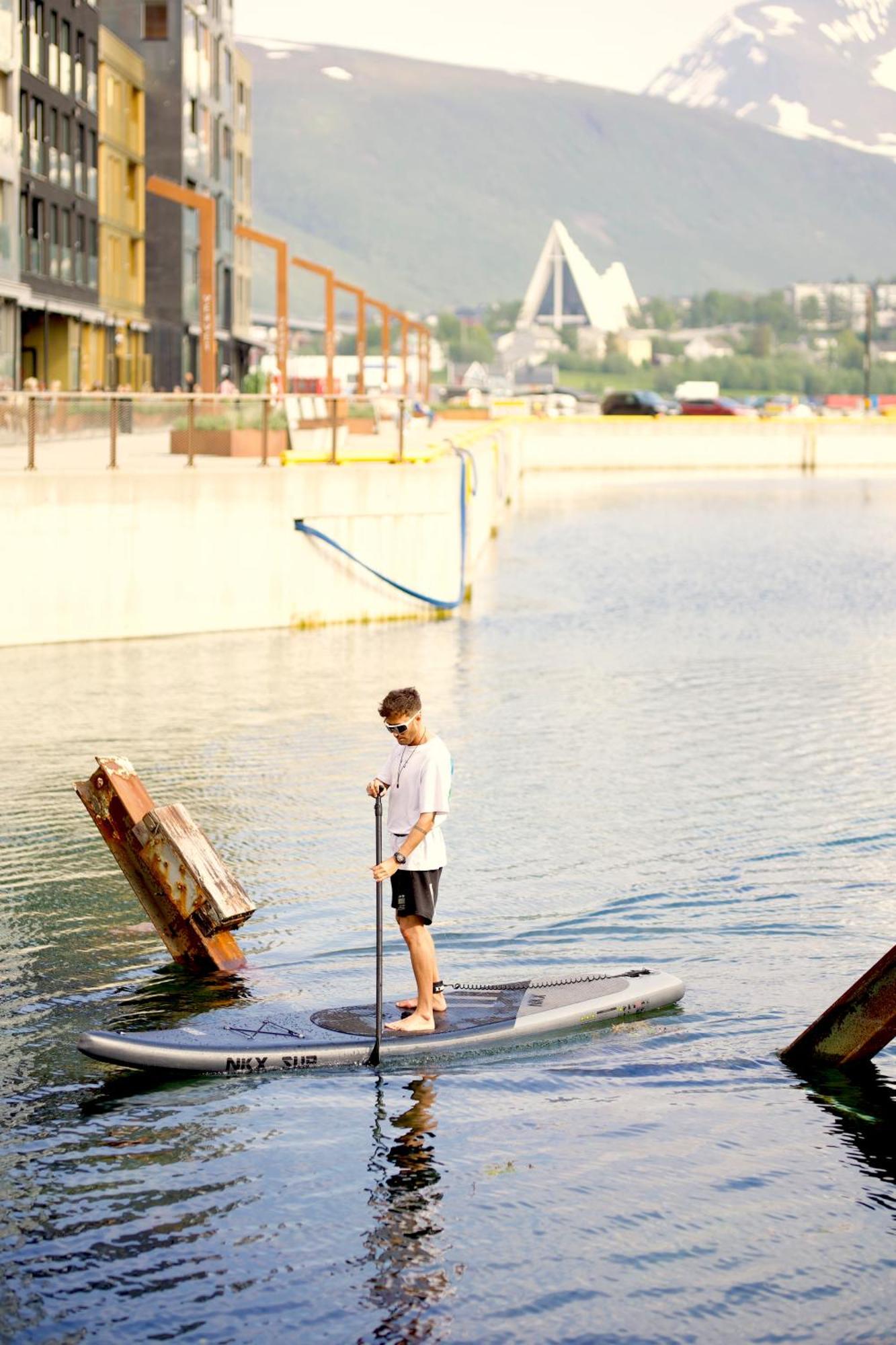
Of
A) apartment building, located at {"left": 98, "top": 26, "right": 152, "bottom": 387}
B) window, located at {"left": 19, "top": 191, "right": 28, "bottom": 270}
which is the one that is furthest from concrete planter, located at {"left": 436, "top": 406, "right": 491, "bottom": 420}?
window, located at {"left": 19, "top": 191, "right": 28, "bottom": 270}

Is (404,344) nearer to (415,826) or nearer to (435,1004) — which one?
(435,1004)

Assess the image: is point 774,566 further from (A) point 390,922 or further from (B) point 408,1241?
(B) point 408,1241

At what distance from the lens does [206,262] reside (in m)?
39.8

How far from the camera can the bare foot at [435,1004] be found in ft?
35.9

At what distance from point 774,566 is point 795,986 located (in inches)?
1280

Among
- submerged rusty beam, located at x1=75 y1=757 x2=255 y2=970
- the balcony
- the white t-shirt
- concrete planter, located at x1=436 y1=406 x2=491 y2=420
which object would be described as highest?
the balcony

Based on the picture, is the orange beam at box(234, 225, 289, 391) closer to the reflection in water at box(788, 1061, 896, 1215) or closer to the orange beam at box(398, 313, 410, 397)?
the orange beam at box(398, 313, 410, 397)

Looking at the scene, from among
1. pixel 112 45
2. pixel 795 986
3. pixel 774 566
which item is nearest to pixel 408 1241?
pixel 795 986

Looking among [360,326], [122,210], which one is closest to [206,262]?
[360,326]

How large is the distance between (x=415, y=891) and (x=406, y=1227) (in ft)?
7.04

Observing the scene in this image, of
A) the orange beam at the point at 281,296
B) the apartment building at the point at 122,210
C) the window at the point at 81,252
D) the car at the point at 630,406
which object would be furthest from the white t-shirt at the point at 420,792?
the car at the point at 630,406

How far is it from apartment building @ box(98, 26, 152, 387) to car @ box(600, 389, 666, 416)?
1270 inches

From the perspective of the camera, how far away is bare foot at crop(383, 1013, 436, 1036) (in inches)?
417

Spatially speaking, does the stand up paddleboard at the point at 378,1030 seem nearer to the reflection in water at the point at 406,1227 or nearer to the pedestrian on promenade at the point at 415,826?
the pedestrian on promenade at the point at 415,826
